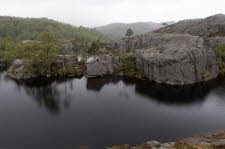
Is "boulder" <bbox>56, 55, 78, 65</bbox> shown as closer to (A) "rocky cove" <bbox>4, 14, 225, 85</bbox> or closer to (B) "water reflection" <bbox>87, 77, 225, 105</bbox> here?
(A) "rocky cove" <bbox>4, 14, 225, 85</bbox>

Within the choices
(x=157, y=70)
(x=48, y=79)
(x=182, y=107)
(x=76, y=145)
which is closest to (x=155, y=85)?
(x=157, y=70)

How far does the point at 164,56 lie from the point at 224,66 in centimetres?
3299

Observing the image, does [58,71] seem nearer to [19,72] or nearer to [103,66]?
[19,72]

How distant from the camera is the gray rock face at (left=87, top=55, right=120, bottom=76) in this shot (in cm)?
8088

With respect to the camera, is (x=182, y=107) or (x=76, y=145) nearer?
(x=76, y=145)

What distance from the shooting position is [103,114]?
4294cm

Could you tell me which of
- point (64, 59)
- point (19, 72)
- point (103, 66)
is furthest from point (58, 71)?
point (103, 66)

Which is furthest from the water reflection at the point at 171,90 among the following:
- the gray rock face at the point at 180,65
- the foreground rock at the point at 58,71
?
the foreground rock at the point at 58,71

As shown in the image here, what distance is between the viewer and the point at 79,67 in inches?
3575

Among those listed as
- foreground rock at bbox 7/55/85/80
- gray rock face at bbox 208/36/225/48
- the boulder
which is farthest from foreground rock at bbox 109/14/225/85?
the boulder

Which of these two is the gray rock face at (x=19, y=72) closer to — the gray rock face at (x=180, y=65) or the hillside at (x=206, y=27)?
the gray rock face at (x=180, y=65)

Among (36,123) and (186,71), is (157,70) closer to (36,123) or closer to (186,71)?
(186,71)

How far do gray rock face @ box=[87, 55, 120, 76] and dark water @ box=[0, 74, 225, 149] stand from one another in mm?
15275

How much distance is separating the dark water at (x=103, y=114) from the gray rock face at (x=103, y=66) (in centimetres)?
1527
